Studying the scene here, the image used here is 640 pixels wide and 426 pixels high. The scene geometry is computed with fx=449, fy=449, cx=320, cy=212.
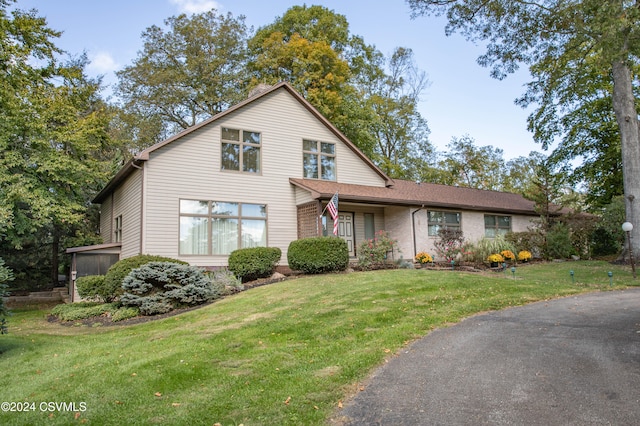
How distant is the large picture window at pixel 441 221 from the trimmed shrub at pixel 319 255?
6.29 metres

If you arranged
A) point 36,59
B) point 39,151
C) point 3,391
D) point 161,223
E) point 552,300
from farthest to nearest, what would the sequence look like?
1. point 39,151
2. point 36,59
3. point 161,223
4. point 552,300
5. point 3,391


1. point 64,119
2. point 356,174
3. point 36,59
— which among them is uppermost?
point 36,59

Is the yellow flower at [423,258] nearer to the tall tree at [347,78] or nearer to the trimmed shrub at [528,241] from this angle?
the trimmed shrub at [528,241]

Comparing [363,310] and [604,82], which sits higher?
[604,82]

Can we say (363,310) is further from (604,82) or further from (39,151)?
(604,82)

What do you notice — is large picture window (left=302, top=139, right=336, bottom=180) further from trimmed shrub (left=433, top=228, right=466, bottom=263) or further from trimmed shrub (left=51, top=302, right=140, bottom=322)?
trimmed shrub (left=51, top=302, right=140, bottom=322)

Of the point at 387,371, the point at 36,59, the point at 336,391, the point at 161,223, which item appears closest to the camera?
the point at 336,391

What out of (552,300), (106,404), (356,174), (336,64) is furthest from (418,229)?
(106,404)

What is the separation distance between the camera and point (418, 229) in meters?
18.8

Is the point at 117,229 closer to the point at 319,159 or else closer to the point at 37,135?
the point at 37,135

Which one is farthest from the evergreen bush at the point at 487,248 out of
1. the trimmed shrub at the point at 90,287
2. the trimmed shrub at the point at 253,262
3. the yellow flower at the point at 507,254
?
the trimmed shrub at the point at 90,287

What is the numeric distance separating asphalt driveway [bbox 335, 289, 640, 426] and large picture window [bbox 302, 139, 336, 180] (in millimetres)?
11663

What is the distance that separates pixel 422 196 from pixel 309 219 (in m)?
6.27

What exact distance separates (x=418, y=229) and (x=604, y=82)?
1390cm
